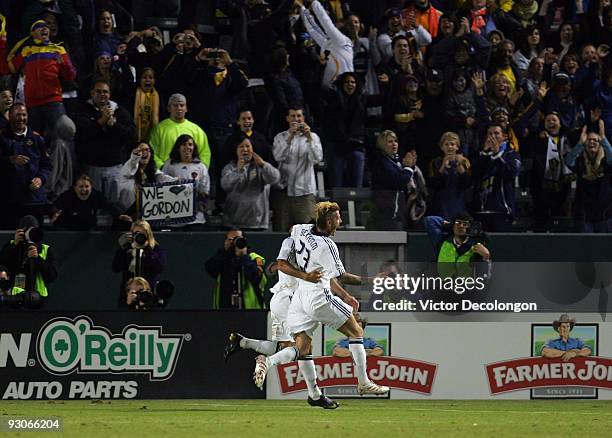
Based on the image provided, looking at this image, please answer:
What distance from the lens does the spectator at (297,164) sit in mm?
17906

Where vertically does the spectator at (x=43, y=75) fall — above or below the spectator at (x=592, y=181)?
above

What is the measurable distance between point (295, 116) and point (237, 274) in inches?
89.3

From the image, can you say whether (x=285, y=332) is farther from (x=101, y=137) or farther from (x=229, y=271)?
(x=101, y=137)

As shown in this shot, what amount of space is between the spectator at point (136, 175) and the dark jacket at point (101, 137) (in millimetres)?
182

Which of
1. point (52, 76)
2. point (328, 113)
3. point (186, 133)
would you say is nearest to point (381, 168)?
point (328, 113)

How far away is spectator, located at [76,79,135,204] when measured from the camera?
17.5 meters

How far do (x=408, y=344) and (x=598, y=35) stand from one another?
24.7ft

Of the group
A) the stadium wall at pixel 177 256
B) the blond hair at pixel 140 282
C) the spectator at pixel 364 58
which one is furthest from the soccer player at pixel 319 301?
the spectator at pixel 364 58

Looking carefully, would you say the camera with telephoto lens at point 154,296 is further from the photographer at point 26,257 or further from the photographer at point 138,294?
the photographer at point 26,257

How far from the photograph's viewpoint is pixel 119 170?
57.8ft

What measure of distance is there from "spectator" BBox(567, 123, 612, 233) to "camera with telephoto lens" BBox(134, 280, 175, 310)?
19.9 ft

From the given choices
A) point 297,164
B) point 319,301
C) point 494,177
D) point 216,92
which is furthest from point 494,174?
point 319,301

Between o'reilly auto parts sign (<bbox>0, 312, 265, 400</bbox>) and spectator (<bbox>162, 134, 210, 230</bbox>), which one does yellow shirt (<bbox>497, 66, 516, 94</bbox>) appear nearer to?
spectator (<bbox>162, 134, 210, 230</bbox>)

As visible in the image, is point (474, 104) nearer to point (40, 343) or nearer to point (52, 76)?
point (52, 76)
